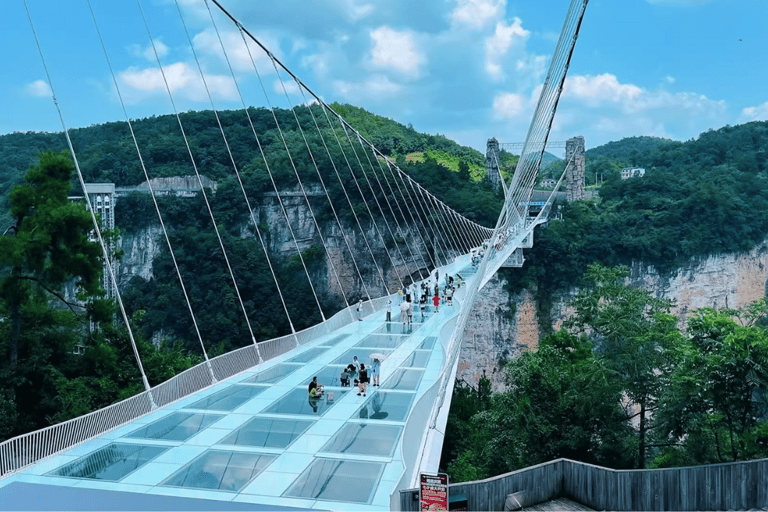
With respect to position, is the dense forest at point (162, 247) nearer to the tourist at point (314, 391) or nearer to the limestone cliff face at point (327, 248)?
the limestone cliff face at point (327, 248)

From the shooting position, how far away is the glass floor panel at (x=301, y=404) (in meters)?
7.95

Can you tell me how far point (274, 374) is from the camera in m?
9.89

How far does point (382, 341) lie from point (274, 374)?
9.33ft

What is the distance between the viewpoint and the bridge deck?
18.4ft

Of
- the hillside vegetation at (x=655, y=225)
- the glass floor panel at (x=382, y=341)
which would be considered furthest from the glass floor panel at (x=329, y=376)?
the hillside vegetation at (x=655, y=225)

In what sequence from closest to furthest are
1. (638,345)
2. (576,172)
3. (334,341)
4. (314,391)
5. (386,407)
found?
(386,407), (314,391), (334,341), (638,345), (576,172)

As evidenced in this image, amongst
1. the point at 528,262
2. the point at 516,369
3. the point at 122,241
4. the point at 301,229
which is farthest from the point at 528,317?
the point at 122,241

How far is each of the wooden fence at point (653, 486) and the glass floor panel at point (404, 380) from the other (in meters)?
2.51

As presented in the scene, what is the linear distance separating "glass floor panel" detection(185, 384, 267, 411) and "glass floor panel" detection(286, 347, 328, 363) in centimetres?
173

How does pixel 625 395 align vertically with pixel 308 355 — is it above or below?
below

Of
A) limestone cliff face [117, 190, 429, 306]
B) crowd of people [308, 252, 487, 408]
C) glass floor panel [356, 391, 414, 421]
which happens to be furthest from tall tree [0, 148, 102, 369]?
limestone cliff face [117, 190, 429, 306]

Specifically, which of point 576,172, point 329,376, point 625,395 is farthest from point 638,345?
point 576,172

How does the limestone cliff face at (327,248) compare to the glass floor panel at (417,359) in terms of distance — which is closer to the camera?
the glass floor panel at (417,359)

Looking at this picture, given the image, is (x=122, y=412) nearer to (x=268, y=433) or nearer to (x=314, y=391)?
(x=268, y=433)
